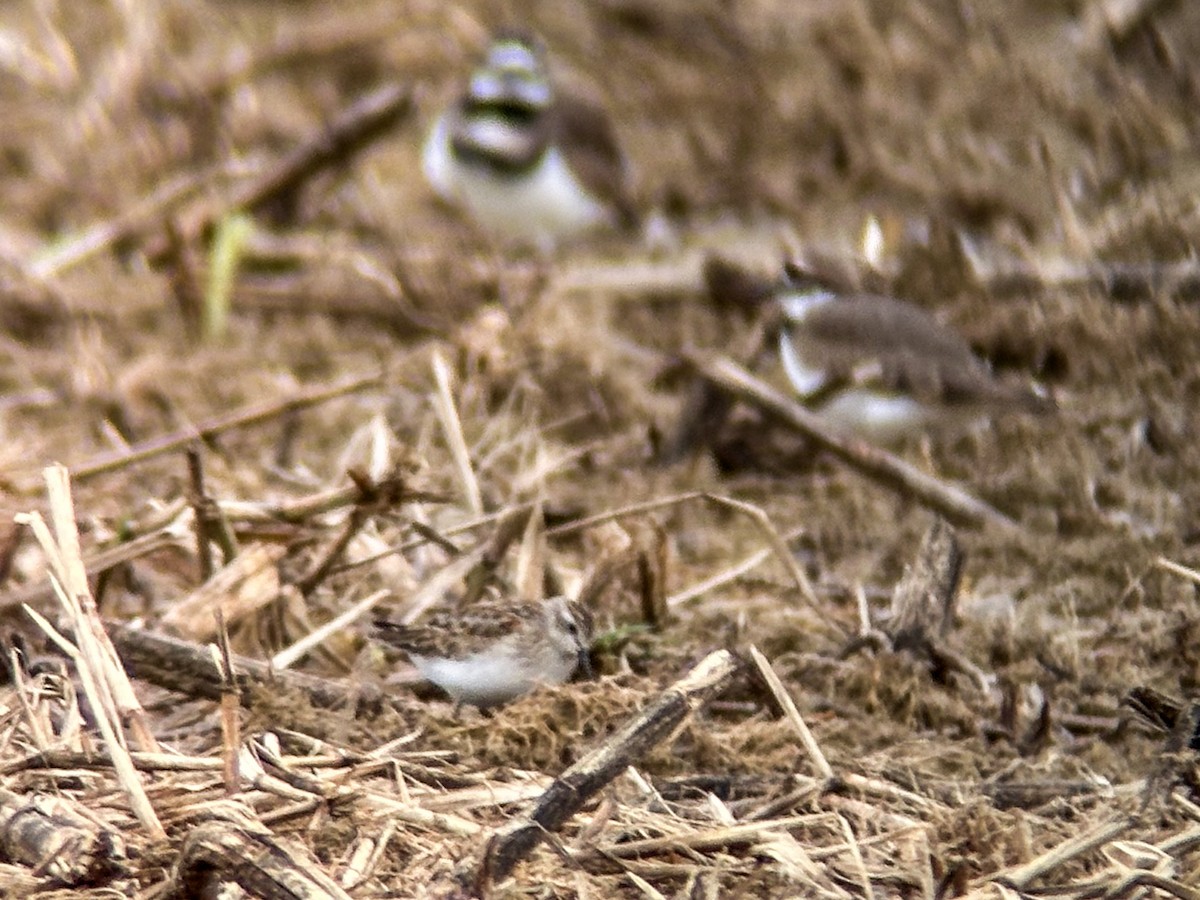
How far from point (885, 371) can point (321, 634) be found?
94.2 inches

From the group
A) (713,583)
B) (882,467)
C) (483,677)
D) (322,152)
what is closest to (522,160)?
(322,152)

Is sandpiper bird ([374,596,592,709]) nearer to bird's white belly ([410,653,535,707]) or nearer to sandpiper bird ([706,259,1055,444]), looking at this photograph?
bird's white belly ([410,653,535,707])

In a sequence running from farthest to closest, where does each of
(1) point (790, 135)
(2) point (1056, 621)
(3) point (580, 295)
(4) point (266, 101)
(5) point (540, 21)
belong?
(5) point (540, 21)
(4) point (266, 101)
(1) point (790, 135)
(3) point (580, 295)
(2) point (1056, 621)

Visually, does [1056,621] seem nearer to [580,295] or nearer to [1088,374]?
[1088,374]

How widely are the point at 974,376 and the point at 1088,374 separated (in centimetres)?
58

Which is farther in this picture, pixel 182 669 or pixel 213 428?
pixel 213 428

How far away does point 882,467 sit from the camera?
16.6ft

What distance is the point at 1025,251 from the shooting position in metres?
6.64

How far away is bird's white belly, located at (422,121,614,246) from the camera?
811cm

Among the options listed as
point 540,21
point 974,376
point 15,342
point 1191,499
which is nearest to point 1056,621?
point 1191,499

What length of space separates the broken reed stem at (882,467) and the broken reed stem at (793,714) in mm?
1340

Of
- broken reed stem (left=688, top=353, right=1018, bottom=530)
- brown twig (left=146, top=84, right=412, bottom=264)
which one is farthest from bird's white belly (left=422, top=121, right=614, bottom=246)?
broken reed stem (left=688, top=353, right=1018, bottom=530)

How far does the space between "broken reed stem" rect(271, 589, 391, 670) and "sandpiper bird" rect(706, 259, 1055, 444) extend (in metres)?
2.09

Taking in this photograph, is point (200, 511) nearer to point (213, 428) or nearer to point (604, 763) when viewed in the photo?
point (213, 428)
